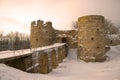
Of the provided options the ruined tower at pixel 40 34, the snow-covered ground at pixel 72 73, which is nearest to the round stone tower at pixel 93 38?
the snow-covered ground at pixel 72 73

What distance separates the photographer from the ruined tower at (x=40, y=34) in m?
23.0

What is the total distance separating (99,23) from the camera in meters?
20.6

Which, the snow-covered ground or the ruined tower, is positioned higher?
the ruined tower

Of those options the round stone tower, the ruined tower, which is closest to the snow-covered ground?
the round stone tower

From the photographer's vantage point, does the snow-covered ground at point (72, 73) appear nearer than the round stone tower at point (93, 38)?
Yes

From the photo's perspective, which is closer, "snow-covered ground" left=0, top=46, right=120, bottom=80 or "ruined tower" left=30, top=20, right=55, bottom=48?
"snow-covered ground" left=0, top=46, right=120, bottom=80

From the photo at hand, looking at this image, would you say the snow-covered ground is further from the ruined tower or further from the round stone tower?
the ruined tower

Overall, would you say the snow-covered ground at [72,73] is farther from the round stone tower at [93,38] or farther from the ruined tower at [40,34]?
the ruined tower at [40,34]

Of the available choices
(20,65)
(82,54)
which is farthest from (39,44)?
(20,65)

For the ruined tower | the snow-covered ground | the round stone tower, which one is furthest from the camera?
the ruined tower

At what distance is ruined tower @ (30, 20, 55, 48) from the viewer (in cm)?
2298

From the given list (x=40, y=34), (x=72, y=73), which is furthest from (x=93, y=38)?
(x=72, y=73)

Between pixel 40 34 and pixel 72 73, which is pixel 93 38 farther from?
pixel 72 73

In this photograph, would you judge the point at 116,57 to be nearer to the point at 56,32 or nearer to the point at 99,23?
the point at 99,23
